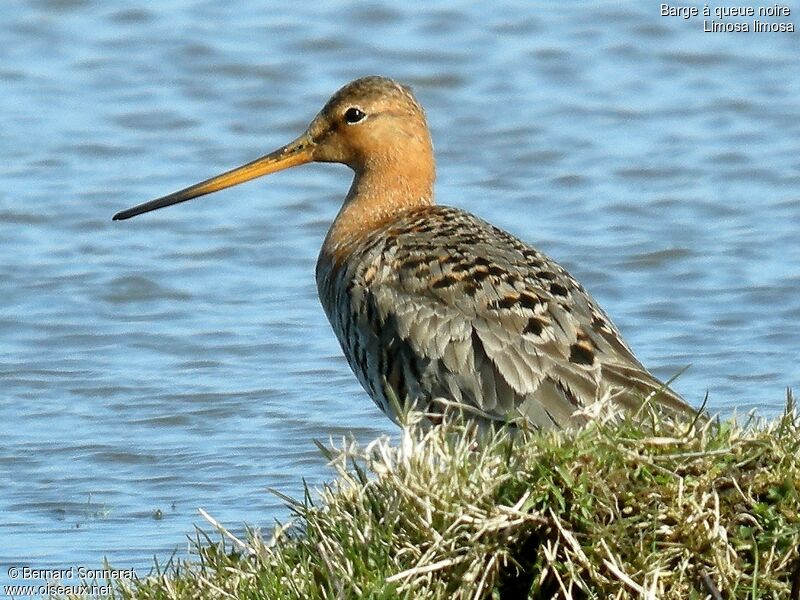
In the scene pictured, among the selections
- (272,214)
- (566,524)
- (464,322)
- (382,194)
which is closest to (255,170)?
(382,194)

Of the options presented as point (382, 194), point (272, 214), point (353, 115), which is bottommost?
point (272, 214)

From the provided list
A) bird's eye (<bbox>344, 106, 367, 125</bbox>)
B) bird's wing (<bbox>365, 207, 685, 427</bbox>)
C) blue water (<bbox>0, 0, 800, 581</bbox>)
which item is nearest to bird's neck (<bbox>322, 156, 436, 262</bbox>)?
bird's eye (<bbox>344, 106, 367, 125</bbox>)

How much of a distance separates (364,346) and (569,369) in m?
0.89

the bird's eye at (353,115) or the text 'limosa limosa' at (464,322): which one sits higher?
the bird's eye at (353,115)

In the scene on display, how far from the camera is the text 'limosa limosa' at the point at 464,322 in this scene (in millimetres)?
5543

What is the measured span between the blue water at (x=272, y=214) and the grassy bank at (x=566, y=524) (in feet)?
5.62

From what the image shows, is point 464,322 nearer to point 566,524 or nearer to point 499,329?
point 499,329

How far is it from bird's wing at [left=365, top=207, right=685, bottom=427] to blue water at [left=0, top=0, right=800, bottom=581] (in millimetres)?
938

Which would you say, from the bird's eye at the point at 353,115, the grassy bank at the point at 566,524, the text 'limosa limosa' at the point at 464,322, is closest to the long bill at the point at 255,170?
the bird's eye at the point at 353,115

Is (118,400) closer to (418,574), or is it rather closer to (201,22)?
(418,574)

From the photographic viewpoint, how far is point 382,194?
23.1 ft

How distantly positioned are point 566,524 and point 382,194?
3.05 meters

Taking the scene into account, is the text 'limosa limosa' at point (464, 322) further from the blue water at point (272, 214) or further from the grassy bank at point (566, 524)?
the blue water at point (272, 214)

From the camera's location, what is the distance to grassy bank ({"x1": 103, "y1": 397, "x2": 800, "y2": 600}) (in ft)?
13.6
